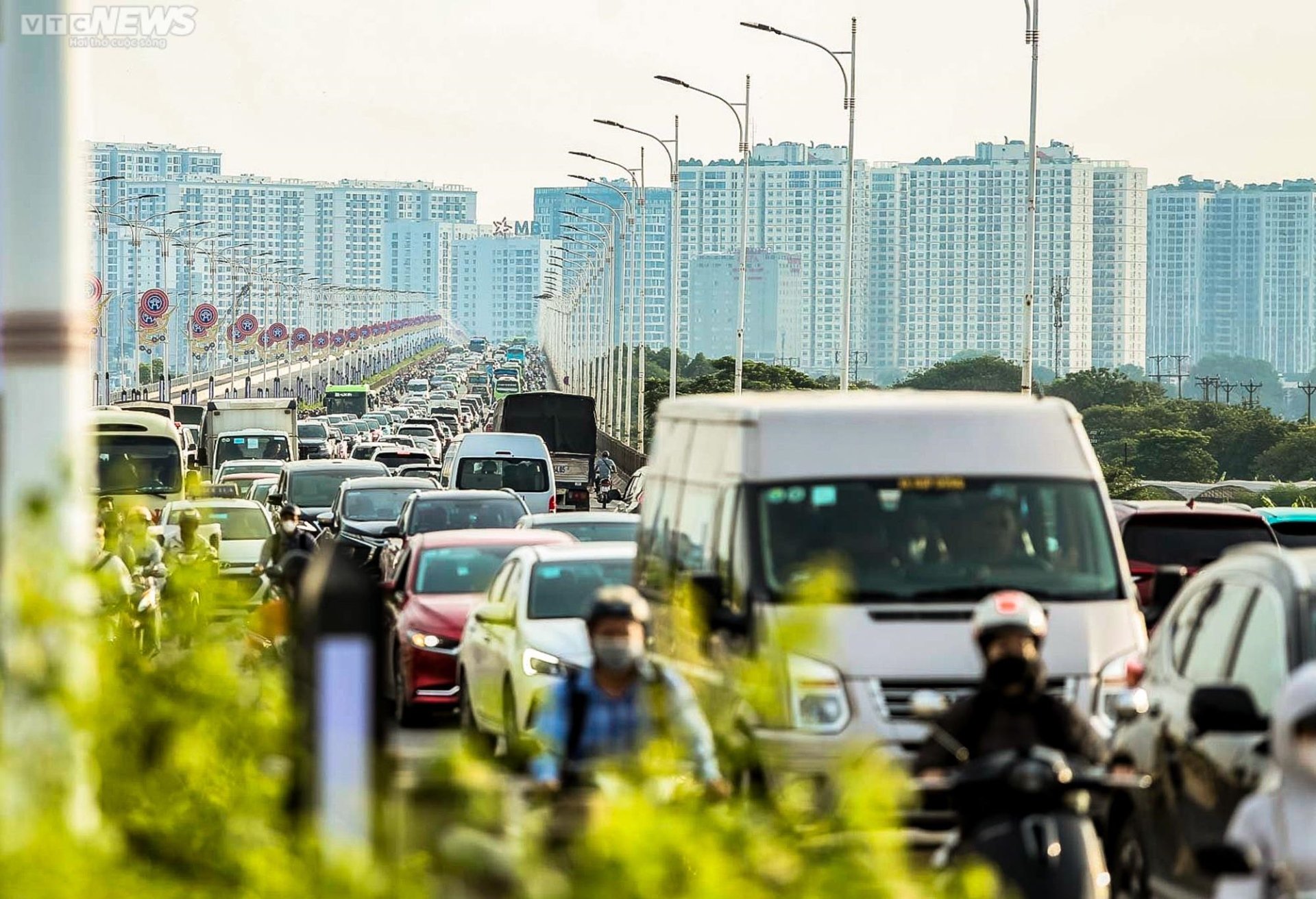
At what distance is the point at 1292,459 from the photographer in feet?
354

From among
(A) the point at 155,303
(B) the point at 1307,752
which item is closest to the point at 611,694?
(B) the point at 1307,752

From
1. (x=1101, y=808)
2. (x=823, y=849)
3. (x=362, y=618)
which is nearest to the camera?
(x=362, y=618)

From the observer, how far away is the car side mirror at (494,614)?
1593cm

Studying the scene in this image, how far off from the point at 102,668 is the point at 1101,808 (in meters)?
4.74

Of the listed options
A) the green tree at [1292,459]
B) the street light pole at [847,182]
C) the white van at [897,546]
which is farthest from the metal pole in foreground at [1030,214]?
the green tree at [1292,459]

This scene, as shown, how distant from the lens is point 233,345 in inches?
4481

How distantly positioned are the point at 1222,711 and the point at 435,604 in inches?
476

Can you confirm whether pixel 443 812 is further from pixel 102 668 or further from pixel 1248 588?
pixel 1248 588

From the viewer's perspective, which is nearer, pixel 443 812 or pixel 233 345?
pixel 443 812

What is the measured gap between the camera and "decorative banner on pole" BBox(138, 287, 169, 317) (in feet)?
271

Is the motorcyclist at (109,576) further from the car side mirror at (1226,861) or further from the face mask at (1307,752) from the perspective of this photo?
the face mask at (1307,752)

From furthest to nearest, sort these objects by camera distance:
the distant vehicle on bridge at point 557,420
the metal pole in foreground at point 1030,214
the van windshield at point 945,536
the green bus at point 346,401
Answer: the green bus at point 346,401, the distant vehicle on bridge at point 557,420, the metal pole in foreground at point 1030,214, the van windshield at point 945,536

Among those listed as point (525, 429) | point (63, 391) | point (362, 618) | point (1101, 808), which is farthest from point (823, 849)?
point (525, 429)

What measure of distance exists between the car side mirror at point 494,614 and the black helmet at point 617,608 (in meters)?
7.61
